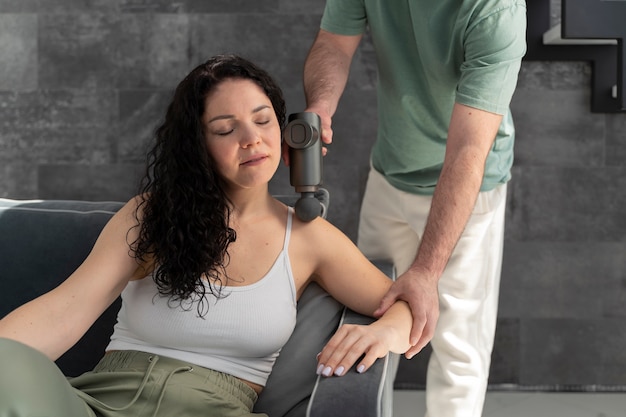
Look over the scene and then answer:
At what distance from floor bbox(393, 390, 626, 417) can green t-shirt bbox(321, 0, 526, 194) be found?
1.12 m

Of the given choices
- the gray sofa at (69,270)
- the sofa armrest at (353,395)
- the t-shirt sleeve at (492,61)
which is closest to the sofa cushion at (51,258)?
the gray sofa at (69,270)

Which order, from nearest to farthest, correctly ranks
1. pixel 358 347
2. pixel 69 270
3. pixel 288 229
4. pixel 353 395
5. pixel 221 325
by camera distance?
pixel 353 395 → pixel 358 347 → pixel 221 325 → pixel 288 229 → pixel 69 270

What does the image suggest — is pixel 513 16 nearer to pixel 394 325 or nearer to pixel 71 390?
pixel 394 325

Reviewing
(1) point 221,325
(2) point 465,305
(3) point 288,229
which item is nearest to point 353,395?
(1) point 221,325

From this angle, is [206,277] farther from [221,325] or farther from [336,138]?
[336,138]

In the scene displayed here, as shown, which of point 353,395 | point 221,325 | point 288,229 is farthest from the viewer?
point 288,229

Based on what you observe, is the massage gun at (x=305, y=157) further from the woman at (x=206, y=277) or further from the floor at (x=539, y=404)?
the floor at (x=539, y=404)

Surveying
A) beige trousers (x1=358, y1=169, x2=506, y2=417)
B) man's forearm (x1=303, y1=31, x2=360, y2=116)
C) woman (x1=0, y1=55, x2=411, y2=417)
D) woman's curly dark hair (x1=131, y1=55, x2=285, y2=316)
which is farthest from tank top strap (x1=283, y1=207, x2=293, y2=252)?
beige trousers (x1=358, y1=169, x2=506, y2=417)

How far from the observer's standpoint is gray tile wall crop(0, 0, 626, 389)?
122 inches

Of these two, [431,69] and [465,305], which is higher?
[431,69]

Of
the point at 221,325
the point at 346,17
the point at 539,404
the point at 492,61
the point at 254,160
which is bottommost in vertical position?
the point at 539,404

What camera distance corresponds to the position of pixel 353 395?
1.40 meters

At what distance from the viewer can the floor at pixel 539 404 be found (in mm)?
2951

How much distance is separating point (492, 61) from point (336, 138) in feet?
4.24
